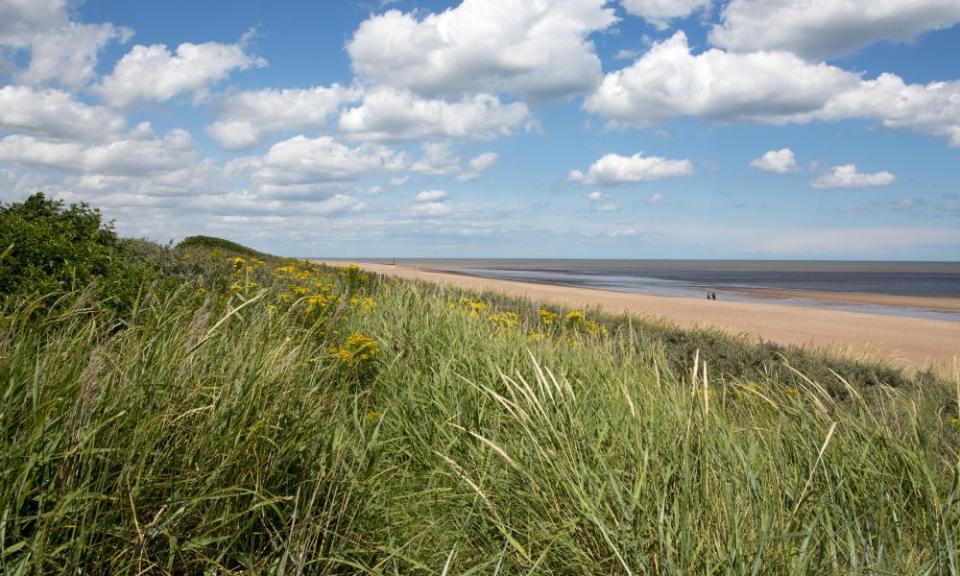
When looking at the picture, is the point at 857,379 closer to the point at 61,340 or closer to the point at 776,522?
the point at 776,522

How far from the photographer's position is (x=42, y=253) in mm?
6016

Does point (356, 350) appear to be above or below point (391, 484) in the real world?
above

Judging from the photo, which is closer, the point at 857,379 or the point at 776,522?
the point at 776,522

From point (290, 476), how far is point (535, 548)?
44.3 inches

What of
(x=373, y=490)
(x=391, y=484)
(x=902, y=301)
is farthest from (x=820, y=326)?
(x=373, y=490)

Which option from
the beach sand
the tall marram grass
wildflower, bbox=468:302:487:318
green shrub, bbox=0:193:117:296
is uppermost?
green shrub, bbox=0:193:117:296

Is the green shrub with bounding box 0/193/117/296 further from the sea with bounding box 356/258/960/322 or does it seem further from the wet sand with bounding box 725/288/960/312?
the wet sand with bounding box 725/288/960/312

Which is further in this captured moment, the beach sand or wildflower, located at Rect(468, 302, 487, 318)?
the beach sand

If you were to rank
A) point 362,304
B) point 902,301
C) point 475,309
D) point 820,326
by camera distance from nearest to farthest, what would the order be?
1. point 475,309
2. point 362,304
3. point 820,326
4. point 902,301

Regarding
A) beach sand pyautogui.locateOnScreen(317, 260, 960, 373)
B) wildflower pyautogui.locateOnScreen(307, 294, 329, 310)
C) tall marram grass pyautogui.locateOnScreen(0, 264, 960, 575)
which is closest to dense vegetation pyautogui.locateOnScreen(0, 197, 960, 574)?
tall marram grass pyautogui.locateOnScreen(0, 264, 960, 575)

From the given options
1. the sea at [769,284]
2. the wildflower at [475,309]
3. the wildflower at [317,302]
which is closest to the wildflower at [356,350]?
the wildflower at [317,302]

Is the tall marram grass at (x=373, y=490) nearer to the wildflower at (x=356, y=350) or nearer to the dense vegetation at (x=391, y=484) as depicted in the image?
the dense vegetation at (x=391, y=484)

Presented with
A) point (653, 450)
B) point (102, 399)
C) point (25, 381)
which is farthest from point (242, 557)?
point (653, 450)

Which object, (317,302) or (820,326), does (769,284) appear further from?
(317,302)
